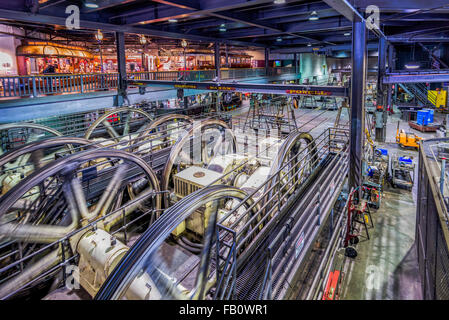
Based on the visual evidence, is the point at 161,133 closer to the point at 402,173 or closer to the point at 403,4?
the point at 403,4

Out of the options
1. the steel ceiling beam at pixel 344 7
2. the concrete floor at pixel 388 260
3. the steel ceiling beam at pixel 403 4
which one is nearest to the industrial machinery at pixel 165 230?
the concrete floor at pixel 388 260

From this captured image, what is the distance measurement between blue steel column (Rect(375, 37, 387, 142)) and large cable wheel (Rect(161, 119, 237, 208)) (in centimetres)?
864

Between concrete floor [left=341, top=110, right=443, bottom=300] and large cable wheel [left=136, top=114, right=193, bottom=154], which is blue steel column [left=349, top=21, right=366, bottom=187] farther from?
large cable wheel [left=136, top=114, right=193, bottom=154]

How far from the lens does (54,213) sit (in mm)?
5992

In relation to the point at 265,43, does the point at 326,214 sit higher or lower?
lower

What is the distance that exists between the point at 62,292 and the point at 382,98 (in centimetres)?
1555

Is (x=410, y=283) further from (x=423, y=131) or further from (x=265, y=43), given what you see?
(x=265, y=43)

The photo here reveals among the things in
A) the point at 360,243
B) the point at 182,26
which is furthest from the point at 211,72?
the point at 360,243

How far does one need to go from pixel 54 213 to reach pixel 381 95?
14.9 meters

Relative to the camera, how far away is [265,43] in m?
23.9

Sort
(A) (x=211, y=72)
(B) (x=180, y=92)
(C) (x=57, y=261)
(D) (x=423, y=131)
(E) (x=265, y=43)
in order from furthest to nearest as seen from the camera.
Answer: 1. (E) (x=265, y=43)
2. (A) (x=211, y=72)
3. (D) (x=423, y=131)
4. (B) (x=180, y=92)
5. (C) (x=57, y=261)

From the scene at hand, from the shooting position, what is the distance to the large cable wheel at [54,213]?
4.61m

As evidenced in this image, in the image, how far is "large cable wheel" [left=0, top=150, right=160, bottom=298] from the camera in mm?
4605

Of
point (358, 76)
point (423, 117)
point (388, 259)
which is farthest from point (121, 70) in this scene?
point (423, 117)
